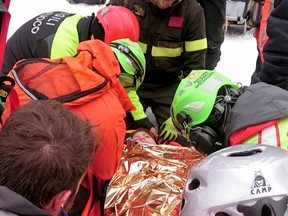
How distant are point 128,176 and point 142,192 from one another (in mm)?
124

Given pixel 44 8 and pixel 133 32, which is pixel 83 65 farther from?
pixel 44 8

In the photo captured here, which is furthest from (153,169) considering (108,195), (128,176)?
(108,195)

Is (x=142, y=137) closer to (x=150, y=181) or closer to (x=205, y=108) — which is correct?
(x=150, y=181)

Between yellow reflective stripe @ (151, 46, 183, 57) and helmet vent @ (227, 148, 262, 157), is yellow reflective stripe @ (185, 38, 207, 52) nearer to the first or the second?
yellow reflective stripe @ (151, 46, 183, 57)

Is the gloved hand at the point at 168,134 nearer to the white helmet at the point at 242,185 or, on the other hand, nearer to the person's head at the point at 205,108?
the person's head at the point at 205,108

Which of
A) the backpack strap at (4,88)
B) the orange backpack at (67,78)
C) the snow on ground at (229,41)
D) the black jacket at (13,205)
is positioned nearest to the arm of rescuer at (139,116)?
the orange backpack at (67,78)

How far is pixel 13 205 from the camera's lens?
1.02m

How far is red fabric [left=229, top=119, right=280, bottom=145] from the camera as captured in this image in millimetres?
1597

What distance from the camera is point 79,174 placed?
127cm

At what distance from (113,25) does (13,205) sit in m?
1.55

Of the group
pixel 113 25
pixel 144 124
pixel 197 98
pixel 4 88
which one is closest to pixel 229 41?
pixel 144 124

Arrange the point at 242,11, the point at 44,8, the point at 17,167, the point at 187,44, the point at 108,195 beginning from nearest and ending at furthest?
the point at 17,167 < the point at 108,195 < the point at 187,44 < the point at 242,11 < the point at 44,8

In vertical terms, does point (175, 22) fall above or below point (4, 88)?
below

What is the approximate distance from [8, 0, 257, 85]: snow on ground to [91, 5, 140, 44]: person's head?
1.98m
